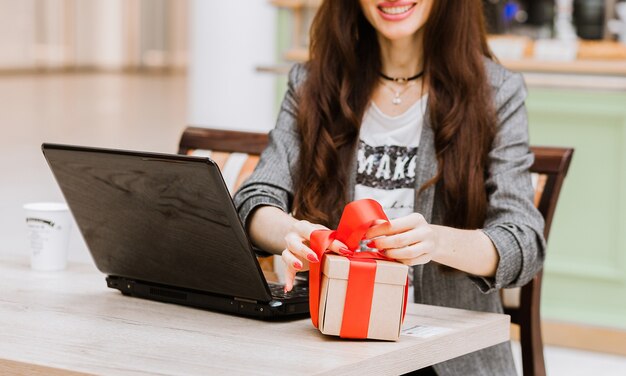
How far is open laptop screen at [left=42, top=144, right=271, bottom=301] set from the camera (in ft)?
4.88

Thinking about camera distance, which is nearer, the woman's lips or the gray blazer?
the gray blazer

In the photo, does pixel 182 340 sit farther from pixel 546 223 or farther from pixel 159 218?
pixel 546 223

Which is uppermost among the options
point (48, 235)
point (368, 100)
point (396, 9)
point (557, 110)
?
point (396, 9)

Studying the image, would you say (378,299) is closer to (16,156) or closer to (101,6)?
(16,156)

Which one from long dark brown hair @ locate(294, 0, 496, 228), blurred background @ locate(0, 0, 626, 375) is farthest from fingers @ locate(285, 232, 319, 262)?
blurred background @ locate(0, 0, 626, 375)

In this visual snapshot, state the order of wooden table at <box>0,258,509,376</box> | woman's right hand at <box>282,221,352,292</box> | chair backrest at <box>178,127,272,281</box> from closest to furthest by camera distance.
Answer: wooden table at <box>0,258,509,376</box> → woman's right hand at <box>282,221,352,292</box> → chair backrest at <box>178,127,272,281</box>

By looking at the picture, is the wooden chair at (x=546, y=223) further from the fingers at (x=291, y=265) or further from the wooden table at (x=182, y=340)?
the fingers at (x=291, y=265)

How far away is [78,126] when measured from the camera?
10.5 metres

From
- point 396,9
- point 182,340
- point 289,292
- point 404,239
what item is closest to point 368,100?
point 396,9

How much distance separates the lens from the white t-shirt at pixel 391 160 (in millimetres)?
2020

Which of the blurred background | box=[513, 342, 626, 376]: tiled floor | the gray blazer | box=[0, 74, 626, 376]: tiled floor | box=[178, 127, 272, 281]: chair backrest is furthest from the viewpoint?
box=[0, 74, 626, 376]: tiled floor

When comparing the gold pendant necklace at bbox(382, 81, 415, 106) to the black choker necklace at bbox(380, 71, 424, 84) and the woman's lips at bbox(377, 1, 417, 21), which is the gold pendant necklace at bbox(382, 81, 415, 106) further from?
the woman's lips at bbox(377, 1, 417, 21)

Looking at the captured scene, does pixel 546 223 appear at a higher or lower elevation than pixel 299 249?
lower

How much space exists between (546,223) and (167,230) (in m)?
0.84
